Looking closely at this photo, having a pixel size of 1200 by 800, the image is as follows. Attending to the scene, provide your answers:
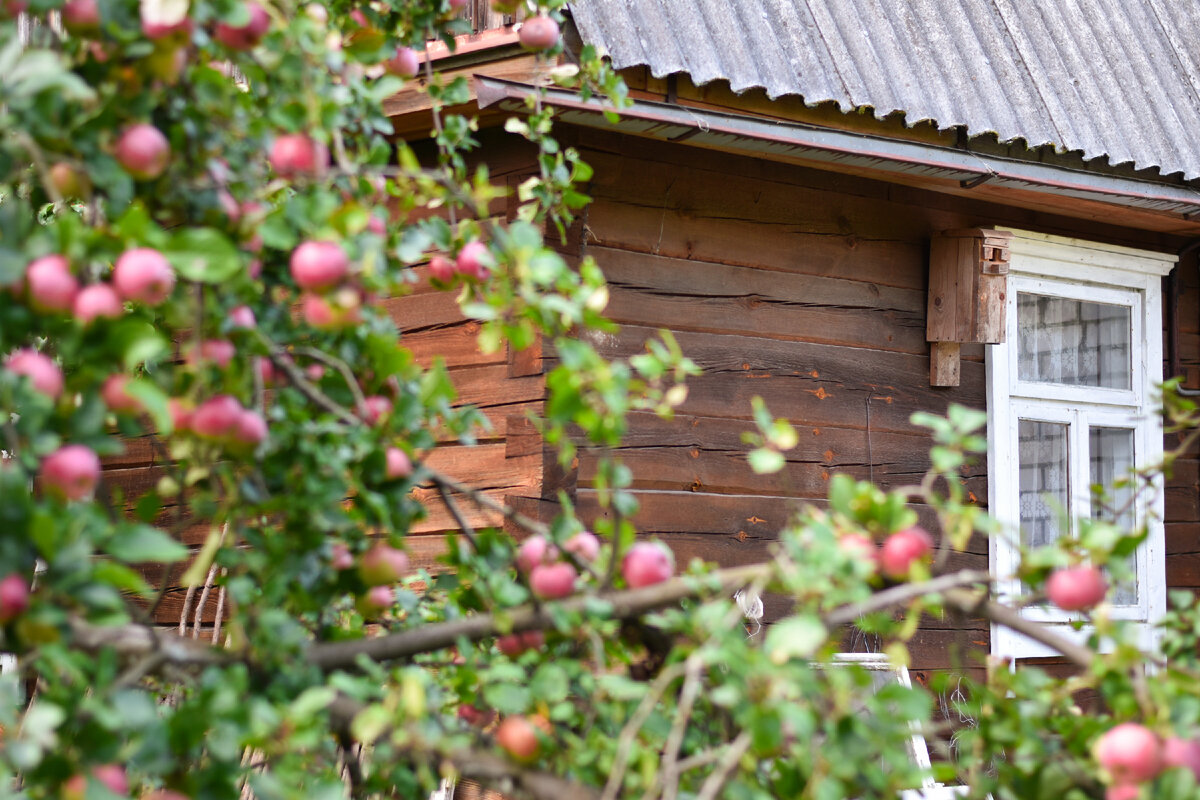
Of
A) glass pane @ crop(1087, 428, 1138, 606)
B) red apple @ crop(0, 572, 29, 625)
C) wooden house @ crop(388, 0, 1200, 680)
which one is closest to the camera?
red apple @ crop(0, 572, 29, 625)

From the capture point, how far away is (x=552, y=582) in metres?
1.54

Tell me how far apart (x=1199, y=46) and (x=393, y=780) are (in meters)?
5.50

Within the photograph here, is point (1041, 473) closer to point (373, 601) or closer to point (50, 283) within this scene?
point (373, 601)

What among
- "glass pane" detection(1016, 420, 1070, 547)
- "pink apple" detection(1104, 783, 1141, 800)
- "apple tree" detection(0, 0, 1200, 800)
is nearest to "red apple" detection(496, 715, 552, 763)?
"apple tree" detection(0, 0, 1200, 800)

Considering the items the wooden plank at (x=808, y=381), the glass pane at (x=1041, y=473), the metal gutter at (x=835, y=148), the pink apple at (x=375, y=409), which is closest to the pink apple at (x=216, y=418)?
the pink apple at (x=375, y=409)

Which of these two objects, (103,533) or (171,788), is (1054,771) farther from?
(103,533)

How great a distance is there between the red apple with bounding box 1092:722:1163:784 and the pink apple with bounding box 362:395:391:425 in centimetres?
93

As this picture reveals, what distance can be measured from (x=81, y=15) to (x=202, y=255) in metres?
0.33

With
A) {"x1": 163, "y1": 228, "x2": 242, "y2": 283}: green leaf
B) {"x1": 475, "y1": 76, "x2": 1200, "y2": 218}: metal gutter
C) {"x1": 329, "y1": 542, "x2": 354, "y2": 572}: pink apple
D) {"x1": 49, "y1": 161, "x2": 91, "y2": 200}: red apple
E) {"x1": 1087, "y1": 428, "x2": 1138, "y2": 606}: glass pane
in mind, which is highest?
{"x1": 475, "y1": 76, "x2": 1200, "y2": 218}: metal gutter

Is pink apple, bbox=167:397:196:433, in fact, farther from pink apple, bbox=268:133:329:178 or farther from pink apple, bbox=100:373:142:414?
pink apple, bbox=268:133:329:178

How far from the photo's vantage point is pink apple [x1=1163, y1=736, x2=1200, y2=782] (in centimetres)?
130

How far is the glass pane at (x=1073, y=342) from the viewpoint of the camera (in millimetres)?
5148

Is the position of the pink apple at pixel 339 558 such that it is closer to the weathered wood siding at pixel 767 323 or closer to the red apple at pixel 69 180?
the red apple at pixel 69 180

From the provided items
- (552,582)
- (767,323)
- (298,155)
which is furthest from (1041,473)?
(298,155)
